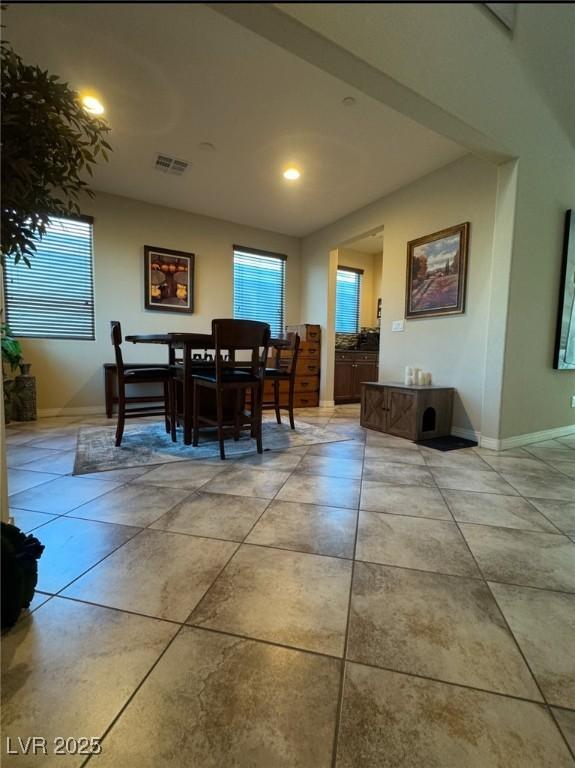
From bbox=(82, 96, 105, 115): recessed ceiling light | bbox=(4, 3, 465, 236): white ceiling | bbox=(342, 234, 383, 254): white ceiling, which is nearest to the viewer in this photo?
bbox=(4, 3, 465, 236): white ceiling

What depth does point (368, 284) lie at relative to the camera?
6145mm

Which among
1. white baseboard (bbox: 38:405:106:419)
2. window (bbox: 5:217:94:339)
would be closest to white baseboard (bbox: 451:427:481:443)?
white baseboard (bbox: 38:405:106:419)

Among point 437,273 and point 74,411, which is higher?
point 437,273

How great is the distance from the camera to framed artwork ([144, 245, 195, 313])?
4168mm

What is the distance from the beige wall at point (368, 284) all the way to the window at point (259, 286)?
1614mm

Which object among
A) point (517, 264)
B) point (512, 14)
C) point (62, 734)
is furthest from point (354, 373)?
point (62, 734)

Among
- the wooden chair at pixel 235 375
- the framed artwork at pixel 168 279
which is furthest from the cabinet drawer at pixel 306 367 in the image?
the wooden chair at pixel 235 375

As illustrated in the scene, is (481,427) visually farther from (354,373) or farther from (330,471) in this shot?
(354,373)

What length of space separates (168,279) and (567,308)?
4325 millimetres

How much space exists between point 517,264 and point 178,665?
3227 millimetres

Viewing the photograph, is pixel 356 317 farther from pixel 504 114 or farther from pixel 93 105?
pixel 93 105

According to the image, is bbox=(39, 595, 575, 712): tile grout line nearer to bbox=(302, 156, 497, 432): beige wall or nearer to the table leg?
the table leg

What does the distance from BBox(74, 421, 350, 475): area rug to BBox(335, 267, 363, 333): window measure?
2.97m

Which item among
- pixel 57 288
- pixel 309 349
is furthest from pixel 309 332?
→ pixel 57 288
